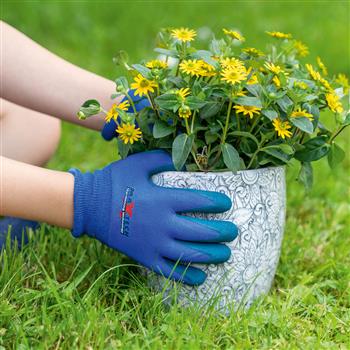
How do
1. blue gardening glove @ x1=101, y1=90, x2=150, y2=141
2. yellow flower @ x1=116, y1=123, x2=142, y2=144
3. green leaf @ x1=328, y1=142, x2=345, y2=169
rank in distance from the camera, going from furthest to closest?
1. blue gardening glove @ x1=101, y1=90, x2=150, y2=141
2. green leaf @ x1=328, y1=142, x2=345, y2=169
3. yellow flower @ x1=116, y1=123, x2=142, y2=144

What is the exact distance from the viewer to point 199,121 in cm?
148

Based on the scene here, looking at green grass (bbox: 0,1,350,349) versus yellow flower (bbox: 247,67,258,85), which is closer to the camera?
green grass (bbox: 0,1,350,349)

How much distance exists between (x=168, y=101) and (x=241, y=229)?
313 millimetres

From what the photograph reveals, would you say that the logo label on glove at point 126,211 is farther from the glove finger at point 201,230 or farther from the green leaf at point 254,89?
the green leaf at point 254,89

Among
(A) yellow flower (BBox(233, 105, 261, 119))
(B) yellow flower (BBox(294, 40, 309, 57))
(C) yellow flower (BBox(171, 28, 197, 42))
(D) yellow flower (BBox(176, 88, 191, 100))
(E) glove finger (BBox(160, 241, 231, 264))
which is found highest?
(B) yellow flower (BBox(294, 40, 309, 57))

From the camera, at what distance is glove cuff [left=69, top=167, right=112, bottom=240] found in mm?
1500

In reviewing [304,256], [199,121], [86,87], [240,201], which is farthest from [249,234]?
[86,87]

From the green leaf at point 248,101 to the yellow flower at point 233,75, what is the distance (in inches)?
1.4

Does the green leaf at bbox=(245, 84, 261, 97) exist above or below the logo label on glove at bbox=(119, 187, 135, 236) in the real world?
above

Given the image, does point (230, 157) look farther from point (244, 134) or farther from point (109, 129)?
point (109, 129)

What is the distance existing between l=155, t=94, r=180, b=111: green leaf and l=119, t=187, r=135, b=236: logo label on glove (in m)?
0.20

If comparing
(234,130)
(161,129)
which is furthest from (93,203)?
(234,130)

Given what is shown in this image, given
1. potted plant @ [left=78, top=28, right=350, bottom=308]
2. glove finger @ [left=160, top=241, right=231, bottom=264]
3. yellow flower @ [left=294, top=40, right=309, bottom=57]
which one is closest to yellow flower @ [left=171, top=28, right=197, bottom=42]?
potted plant @ [left=78, top=28, right=350, bottom=308]

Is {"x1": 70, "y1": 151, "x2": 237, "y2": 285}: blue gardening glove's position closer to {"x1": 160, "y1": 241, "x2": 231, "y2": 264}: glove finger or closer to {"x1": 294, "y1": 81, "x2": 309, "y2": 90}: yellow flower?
{"x1": 160, "y1": 241, "x2": 231, "y2": 264}: glove finger
